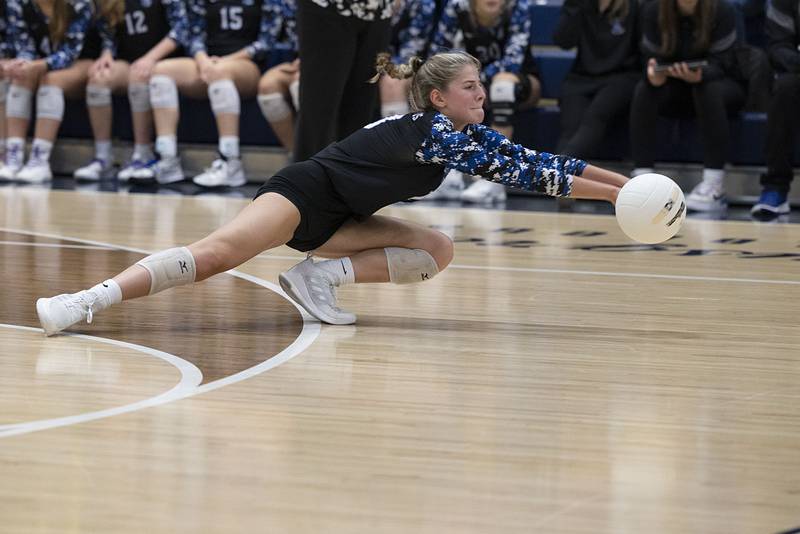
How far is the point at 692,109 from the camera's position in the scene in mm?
7203

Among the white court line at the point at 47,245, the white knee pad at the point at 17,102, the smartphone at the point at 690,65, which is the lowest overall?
the white court line at the point at 47,245

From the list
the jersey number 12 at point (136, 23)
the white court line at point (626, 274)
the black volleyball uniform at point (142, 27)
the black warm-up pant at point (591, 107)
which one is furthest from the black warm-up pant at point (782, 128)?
the jersey number 12 at point (136, 23)

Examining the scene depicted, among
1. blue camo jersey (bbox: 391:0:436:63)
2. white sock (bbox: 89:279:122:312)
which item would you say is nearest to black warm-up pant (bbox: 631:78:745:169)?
blue camo jersey (bbox: 391:0:436:63)

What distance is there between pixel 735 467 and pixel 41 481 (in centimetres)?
119

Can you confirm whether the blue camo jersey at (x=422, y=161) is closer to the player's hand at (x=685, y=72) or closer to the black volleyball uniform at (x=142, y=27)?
the player's hand at (x=685, y=72)

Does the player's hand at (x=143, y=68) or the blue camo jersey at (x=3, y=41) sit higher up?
the blue camo jersey at (x=3, y=41)

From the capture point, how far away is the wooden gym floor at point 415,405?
1964 millimetres

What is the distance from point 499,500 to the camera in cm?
201

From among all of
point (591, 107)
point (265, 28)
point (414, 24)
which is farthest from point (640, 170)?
point (265, 28)

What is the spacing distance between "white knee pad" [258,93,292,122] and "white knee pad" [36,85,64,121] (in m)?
1.34

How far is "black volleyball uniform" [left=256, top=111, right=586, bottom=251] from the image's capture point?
3.28 metres

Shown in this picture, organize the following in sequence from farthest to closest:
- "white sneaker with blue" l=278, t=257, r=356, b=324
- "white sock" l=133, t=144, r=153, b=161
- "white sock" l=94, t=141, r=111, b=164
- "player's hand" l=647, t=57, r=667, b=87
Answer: "white sock" l=94, t=141, r=111, b=164
"white sock" l=133, t=144, r=153, b=161
"player's hand" l=647, t=57, r=667, b=87
"white sneaker with blue" l=278, t=257, r=356, b=324

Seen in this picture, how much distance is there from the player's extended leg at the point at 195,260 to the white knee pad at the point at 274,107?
4.30 meters

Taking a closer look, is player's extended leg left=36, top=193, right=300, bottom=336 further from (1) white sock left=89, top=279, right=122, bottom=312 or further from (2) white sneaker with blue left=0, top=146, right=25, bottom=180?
(2) white sneaker with blue left=0, top=146, right=25, bottom=180
